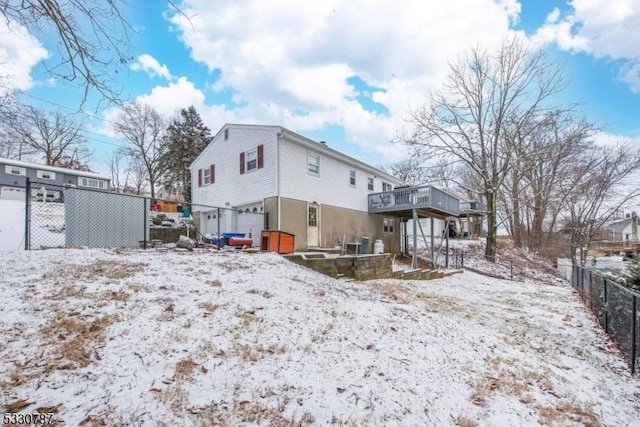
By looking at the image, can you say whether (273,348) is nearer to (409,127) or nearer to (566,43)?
(566,43)

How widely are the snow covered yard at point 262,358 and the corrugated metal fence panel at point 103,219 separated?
2.08m

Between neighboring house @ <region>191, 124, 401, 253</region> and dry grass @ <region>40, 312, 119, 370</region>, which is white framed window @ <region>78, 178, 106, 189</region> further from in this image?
dry grass @ <region>40, 312, 119, 370</region>

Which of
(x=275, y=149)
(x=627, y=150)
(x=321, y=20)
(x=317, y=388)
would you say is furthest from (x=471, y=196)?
(x=317, y=388)

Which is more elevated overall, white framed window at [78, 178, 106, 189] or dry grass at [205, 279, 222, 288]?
white framed window at [78, 178, 106, 189]

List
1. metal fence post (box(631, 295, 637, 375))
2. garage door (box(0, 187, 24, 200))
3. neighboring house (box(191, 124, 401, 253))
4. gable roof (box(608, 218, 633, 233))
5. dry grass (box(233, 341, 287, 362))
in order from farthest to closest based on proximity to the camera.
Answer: gable roof (box(608, 218, 633, 233)) < garage door (box(0, 187, 24, 200)) < neighboring house (box(191, 124, 401, 253)) < metal fence post (box(631, 295, 637, 375)) < dry grass (box(233, 341, 287, 362))

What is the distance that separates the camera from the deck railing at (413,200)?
48.5ft

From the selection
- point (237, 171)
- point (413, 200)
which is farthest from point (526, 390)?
point (237, 171)

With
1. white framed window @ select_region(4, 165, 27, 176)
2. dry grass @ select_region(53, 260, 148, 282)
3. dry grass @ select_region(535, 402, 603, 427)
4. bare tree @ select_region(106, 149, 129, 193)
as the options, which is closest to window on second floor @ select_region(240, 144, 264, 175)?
dry grass @ select_region(53, 260, 148, 282)

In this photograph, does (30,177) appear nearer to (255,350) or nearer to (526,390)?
(255,350)

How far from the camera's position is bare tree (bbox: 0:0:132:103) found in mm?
3664

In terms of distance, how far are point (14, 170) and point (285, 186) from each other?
23.7m

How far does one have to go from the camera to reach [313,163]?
44.9 ft

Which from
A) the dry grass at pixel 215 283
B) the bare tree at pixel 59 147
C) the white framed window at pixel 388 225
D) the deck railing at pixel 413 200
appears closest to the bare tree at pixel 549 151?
the deck railing at pixel 413 200

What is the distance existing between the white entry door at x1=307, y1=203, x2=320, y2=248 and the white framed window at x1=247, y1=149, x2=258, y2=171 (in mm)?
2839
